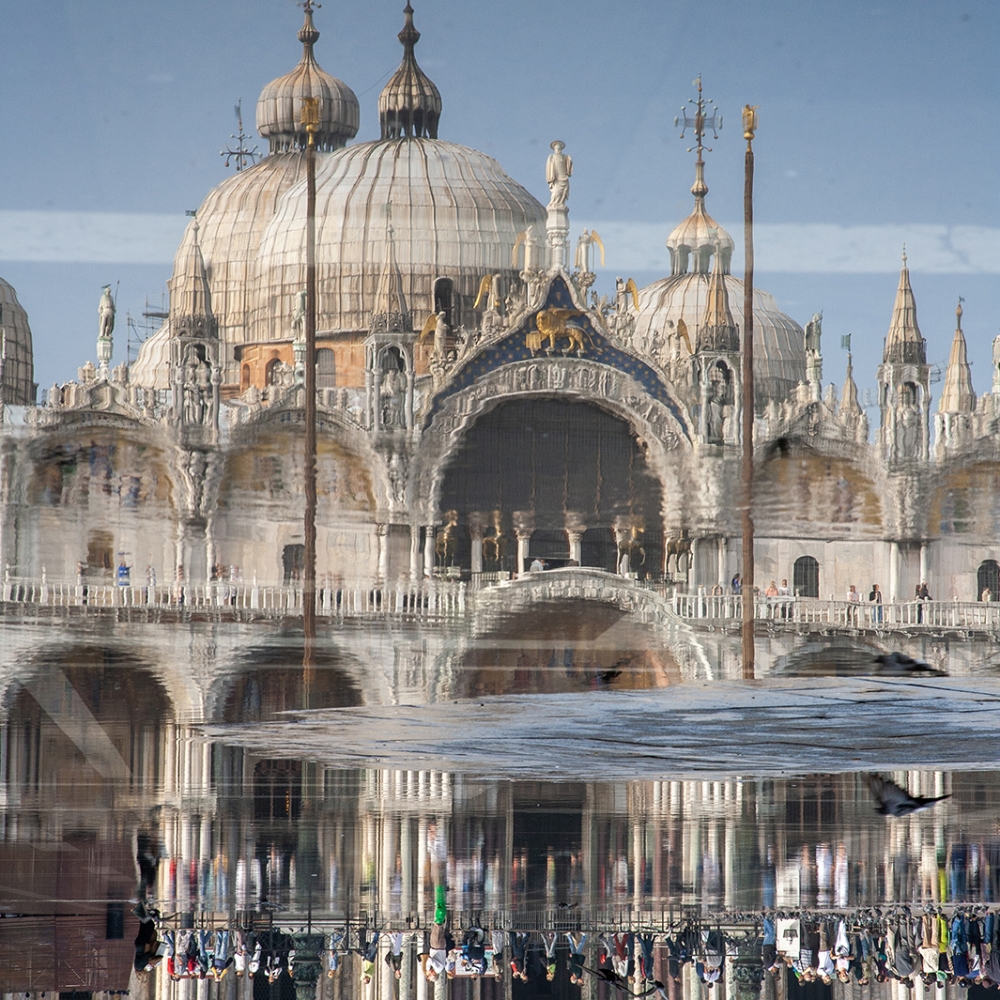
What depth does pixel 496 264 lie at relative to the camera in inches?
630

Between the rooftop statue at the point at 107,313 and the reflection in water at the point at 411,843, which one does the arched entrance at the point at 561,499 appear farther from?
the rooftop statue at the point at 107,313

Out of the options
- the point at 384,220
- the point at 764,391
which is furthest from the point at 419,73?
the point at 384,220

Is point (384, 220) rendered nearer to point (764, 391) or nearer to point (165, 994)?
point (764, 391)

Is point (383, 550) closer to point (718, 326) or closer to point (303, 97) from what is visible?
point (303, 97)

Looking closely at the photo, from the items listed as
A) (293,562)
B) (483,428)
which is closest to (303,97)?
(293,562)

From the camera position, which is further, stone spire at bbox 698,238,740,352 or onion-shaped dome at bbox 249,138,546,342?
onion-shaped dome at bbox 249,138,546,342

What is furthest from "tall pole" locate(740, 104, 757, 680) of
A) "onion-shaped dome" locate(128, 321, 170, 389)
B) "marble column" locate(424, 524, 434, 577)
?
"onion-shaped dome" locate(128, 321, 170, 389)

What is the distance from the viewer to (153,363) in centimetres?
1370

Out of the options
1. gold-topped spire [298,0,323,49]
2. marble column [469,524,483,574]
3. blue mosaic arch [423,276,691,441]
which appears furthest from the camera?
blue mosaic arch [423,276,691,441]

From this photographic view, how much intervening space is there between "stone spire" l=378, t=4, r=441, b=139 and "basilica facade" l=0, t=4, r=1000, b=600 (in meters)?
0.03

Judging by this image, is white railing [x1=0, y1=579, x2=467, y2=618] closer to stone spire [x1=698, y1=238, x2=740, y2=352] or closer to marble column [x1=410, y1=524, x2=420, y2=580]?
marble column [x1=410, y1=524, x2=420, y2=580]

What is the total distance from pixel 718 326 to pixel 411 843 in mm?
4960

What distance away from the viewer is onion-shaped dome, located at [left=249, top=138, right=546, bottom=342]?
14.3 meters

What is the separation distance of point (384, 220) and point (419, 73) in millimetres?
6794
